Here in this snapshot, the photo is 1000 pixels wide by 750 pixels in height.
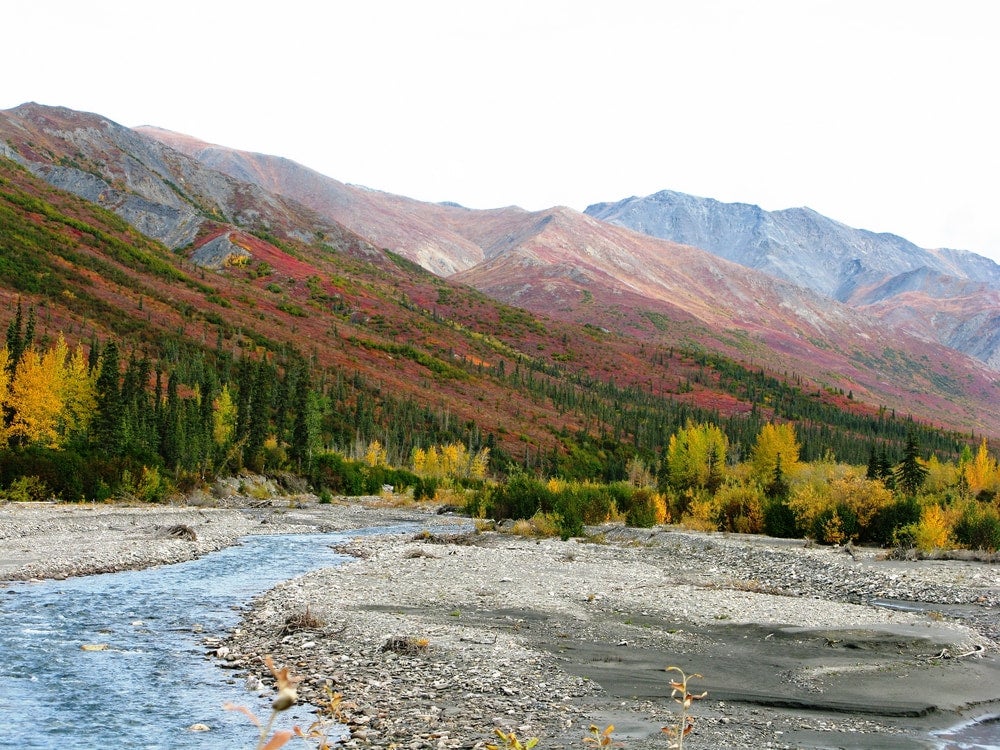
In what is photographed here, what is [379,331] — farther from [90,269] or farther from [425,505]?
[425,505]

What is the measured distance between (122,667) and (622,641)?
374 inches

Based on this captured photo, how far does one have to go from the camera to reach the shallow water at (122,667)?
A: 10.6 meters

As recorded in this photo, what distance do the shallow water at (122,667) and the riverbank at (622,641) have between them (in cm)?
94

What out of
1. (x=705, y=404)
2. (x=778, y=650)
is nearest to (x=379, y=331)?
(x=705, y=404)

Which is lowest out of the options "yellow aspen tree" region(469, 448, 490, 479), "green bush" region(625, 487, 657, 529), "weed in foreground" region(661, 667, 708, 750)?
"yellow aspen tree" region(469, 448, 490, 479)

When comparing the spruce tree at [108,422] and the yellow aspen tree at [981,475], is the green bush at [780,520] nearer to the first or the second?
the yellow aspen tree at [981,475]

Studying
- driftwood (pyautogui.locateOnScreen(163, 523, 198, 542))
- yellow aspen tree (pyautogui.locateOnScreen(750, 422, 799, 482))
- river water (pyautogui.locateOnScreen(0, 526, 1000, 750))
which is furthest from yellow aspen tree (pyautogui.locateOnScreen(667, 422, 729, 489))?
river water (pyautogui.locateOnScreen(0, 526, 1000, 750))

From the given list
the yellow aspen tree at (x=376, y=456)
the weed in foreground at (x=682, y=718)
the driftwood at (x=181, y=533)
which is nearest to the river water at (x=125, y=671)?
the weed in foreground at (x=682, y=718)

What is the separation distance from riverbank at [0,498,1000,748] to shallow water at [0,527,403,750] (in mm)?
936

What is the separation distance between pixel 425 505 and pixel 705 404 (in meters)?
130

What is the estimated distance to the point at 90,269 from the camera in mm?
143000

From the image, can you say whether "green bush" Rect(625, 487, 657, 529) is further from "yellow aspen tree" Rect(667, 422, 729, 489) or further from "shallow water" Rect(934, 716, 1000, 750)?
"shallow water" Rect(934, 716, 1000, 750)

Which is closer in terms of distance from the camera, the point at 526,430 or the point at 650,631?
the point at 650,631

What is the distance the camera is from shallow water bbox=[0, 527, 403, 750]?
10.6m
